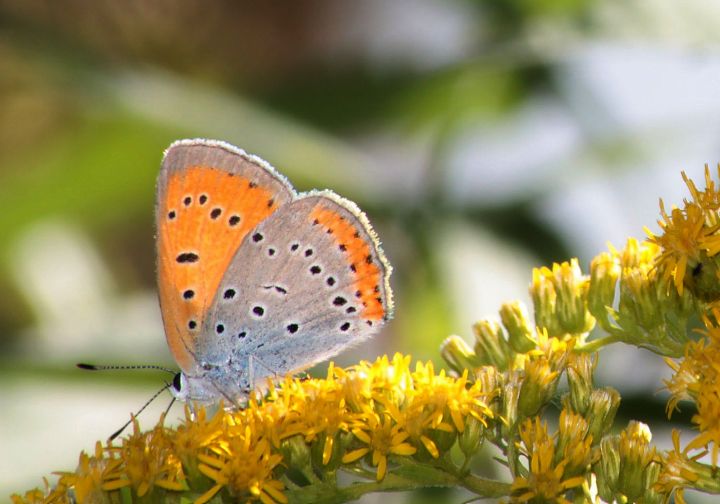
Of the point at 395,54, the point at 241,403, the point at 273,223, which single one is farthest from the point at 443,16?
the point at 241,403

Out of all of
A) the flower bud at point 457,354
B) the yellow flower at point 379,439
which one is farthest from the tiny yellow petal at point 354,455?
the flower bud at point 457,354

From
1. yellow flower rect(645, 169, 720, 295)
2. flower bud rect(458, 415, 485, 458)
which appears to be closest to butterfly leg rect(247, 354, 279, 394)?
flower bud rect(458, 415, 485, 458)

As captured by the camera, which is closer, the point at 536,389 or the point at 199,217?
the point at 536,389

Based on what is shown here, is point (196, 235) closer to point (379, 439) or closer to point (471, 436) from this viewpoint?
point (379, 439)

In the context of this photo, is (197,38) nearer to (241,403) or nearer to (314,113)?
(314,113)

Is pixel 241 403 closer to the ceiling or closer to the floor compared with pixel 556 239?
closer to the floor

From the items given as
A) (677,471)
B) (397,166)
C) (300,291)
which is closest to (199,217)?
(300,291)
